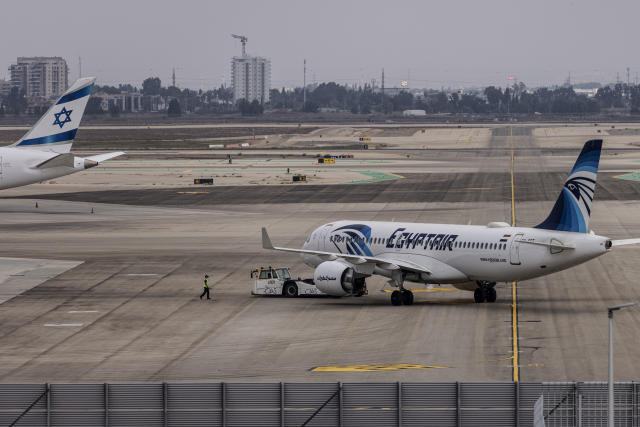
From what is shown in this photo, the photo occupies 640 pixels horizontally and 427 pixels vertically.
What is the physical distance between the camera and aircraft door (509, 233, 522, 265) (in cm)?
5711

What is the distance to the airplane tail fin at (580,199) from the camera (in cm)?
5616

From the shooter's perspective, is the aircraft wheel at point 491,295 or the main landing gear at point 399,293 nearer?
the main landing gear at point 399,293

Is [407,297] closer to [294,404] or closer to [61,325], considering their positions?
[61,325]

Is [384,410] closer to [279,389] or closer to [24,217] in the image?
[279,389]

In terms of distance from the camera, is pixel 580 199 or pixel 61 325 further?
pixel 580 199

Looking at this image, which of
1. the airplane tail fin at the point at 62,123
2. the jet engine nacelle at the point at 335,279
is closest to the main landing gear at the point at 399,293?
the jet engine nacelle at the point at 335,279

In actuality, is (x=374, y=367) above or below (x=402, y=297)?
below

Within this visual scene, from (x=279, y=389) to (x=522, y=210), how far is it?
265ft

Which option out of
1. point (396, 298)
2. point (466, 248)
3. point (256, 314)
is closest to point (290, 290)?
point (256, 314)

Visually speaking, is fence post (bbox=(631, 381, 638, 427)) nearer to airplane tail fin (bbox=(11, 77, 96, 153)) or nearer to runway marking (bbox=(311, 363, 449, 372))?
runway marking (bbox=(311, 363, 449, 372))

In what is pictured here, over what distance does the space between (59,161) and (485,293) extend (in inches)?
2067

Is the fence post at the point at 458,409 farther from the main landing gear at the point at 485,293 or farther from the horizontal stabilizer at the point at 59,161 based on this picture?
the horizontal stabilizer at the point at 59,161

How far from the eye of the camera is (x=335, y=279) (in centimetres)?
6112

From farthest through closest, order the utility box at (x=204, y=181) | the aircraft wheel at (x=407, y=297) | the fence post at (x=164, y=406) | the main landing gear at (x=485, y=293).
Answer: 1. the utility box at (x=204, y=181)
2. the main landing gear at (x=485, y=293)
3. the aircraft wheel at (x=407, y=297)
4. the fence post at (x=164, y=406)
